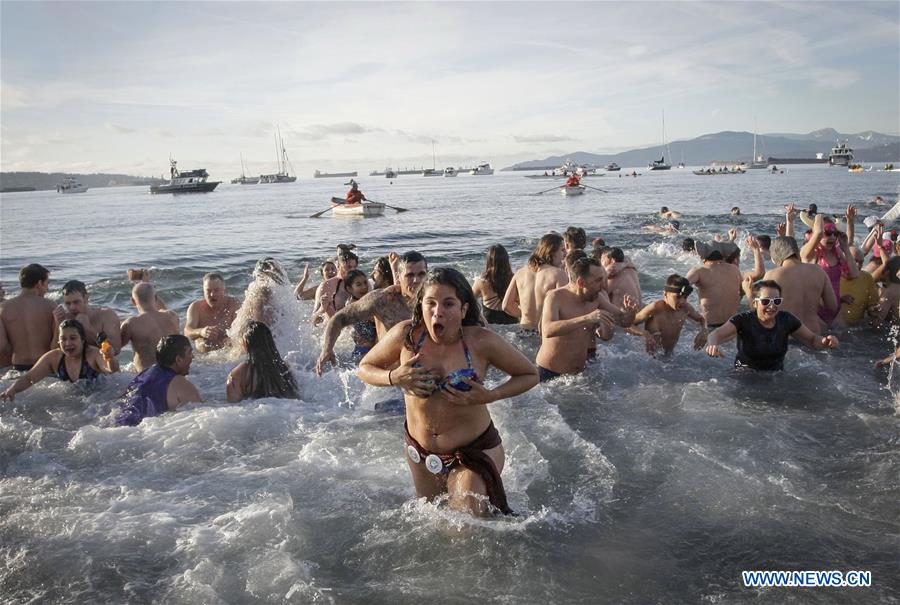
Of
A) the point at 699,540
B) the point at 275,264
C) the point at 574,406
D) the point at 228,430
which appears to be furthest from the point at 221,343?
the point at 699,540

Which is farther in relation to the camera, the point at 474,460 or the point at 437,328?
the point at 474,460

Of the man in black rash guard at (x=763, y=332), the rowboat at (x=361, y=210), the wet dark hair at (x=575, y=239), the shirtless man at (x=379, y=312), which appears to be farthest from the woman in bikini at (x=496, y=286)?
the rowboat at (x=361, y=210)

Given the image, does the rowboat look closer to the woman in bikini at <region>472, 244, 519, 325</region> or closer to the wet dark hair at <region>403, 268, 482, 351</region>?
the woman in bikini at <region>472, 244, 519, 325</region>

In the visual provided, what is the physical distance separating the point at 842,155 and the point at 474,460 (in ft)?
412

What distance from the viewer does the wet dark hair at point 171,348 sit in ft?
18.6

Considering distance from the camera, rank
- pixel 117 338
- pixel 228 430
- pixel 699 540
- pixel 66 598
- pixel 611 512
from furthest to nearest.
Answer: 1. pixel 117 338
2. pixel 228 430
3. pixel 611 512
4. pixel 699 540
5. pixel 66 598

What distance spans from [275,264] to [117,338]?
7.22 ft

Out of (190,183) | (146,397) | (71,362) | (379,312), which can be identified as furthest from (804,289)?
(190,183)

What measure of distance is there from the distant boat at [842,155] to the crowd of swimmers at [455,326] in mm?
112058

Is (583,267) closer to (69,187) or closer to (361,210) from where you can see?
(361,210)

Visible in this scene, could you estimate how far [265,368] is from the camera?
6.36 meters

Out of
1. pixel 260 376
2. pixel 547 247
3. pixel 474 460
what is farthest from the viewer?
pixel 547 247

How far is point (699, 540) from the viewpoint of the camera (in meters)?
4.08

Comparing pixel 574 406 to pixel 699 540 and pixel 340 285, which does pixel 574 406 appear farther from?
pixel 340 285
